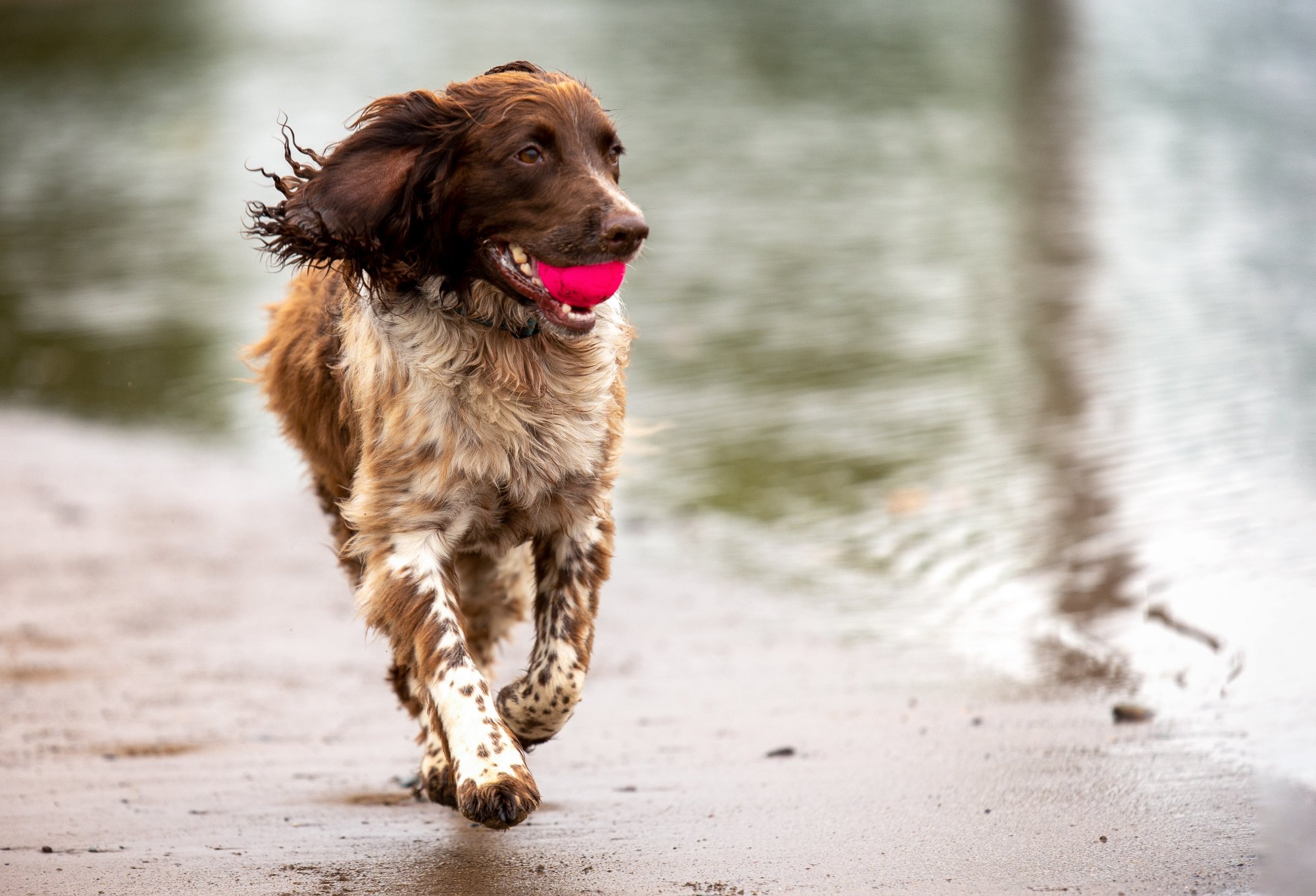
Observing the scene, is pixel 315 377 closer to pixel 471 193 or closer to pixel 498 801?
pixel 471 193

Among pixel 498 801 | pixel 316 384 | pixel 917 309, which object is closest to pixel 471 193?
pixel 316 384

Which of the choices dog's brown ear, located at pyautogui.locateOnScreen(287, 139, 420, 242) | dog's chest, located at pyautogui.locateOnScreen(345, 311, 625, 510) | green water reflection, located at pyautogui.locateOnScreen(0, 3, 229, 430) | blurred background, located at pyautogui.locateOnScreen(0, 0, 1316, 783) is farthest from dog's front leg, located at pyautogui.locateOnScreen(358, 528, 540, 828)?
green water reflection, located at pyautogui.locateOnScreen(0, 3, 229, 430)

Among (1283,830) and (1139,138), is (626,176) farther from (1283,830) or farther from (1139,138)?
(1283,830)

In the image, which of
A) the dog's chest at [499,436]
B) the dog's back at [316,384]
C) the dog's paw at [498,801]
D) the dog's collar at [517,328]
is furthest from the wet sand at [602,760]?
the dog's collar at [517,328]

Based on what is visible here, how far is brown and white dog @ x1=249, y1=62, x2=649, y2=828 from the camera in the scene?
4.12 m

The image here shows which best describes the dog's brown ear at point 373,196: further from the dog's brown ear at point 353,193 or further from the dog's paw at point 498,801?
the dog's paw at point 498,801

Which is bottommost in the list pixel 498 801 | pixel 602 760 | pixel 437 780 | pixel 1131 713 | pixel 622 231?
pixel 498 801

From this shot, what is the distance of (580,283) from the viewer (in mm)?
4090

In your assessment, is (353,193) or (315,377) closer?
(353,193)

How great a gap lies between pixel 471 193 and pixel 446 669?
1.22 meters

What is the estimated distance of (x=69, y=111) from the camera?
21.5 metres

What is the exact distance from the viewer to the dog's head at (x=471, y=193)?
161 inches

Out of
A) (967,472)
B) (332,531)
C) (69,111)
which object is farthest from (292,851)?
(69,111)

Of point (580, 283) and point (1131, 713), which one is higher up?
point (580, 283)
